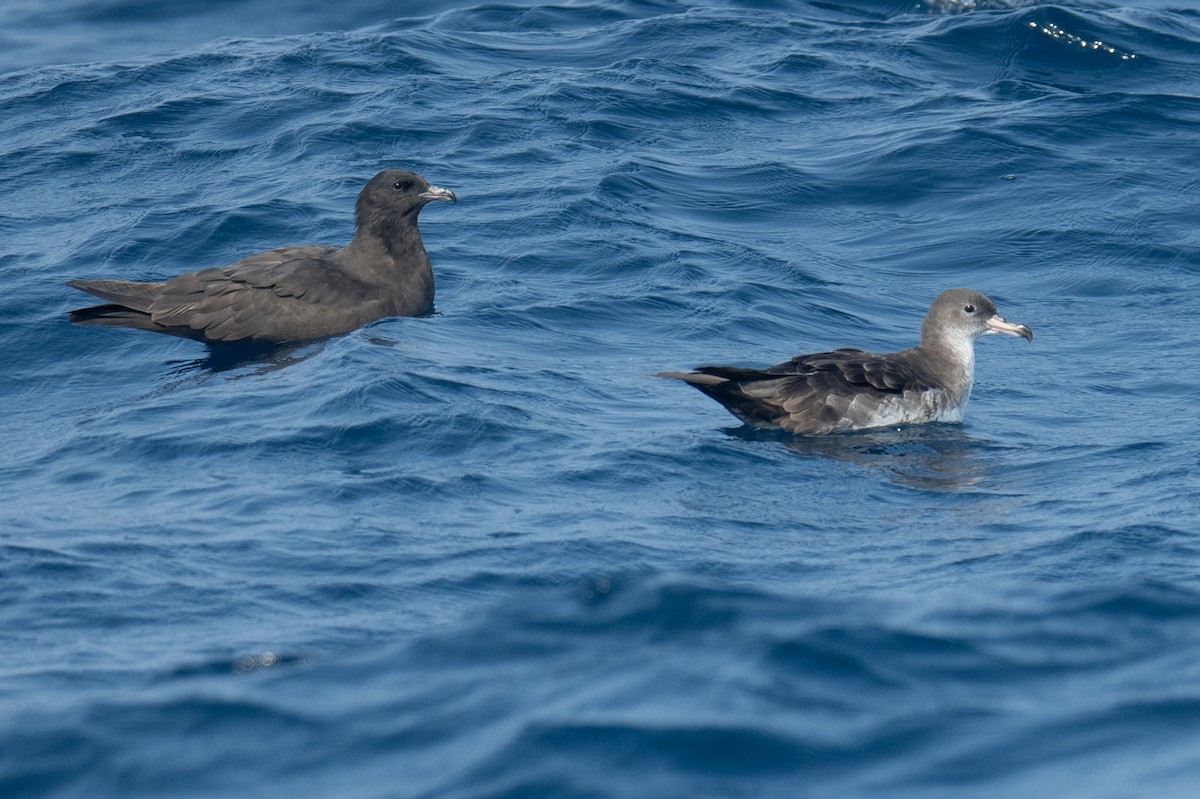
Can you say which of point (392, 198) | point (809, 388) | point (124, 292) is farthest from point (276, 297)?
point (809, 388)

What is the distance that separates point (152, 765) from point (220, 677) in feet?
1.78

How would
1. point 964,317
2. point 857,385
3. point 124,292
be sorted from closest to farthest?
point 857,385 → point 964,317 → point 124,292

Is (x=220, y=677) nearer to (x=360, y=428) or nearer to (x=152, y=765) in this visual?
(x=152, y=765)

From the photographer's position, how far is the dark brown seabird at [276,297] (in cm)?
1078

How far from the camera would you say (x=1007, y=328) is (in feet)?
33.3

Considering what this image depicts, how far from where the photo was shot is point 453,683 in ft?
19.9

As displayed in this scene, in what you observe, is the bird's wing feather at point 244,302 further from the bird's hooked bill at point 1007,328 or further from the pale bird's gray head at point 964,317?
the bird's hooked bill at point 1007,328

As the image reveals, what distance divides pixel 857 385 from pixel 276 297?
3.97 m

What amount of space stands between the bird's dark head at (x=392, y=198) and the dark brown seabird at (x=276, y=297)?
88 millimetres

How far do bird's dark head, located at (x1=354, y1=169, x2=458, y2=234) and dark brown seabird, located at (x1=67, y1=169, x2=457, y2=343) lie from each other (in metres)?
0.09

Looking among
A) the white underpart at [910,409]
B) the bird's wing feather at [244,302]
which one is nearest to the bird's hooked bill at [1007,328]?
the white underpart at [910,409]

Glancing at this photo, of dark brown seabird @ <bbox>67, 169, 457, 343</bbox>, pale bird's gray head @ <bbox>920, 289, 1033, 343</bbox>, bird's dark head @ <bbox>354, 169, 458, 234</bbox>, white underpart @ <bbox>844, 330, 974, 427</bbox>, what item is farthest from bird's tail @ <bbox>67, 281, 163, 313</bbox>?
pale bird's gray head @ <bbox>920, 289, 1033, 343</bbox>

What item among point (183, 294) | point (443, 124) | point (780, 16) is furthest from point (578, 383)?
point (780, 16)

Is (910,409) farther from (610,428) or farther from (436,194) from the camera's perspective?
(436,194)
